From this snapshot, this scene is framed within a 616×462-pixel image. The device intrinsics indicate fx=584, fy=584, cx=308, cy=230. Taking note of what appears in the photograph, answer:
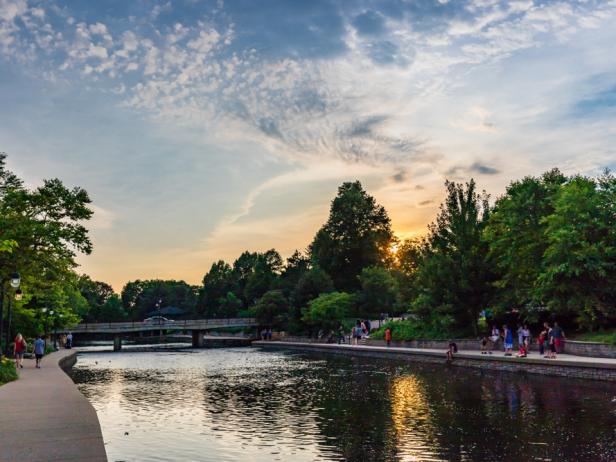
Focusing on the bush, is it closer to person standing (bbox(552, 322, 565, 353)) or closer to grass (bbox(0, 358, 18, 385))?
person standing (bbox(552, 322, 565, 353))

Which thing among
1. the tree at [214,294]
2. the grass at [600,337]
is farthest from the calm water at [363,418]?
the tree at [214,294]

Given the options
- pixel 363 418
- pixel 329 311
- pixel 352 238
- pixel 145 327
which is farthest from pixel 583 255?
pixel 352 238

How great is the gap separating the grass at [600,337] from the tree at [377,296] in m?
40.0

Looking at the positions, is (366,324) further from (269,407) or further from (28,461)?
(28,461)

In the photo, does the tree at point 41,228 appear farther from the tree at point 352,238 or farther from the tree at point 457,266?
the tree at point 352,238

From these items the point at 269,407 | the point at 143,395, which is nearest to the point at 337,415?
the point at 269,407

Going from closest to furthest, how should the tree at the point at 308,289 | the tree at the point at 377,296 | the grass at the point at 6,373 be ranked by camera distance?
the grass at the point at 6,373, the tree at the point at 377,296, the tree at the point at 308,289

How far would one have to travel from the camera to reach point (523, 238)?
3775 centimetres

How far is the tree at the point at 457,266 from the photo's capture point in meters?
42.2

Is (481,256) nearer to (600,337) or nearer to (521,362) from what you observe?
(600,337)

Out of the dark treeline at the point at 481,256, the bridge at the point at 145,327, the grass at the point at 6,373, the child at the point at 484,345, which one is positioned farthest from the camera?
the bridge at the point at 145,327

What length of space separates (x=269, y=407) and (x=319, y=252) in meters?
87.5

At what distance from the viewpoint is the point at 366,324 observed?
62969 mm

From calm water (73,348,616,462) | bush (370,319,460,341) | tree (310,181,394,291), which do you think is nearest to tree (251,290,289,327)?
tree (310,181,394,291)
